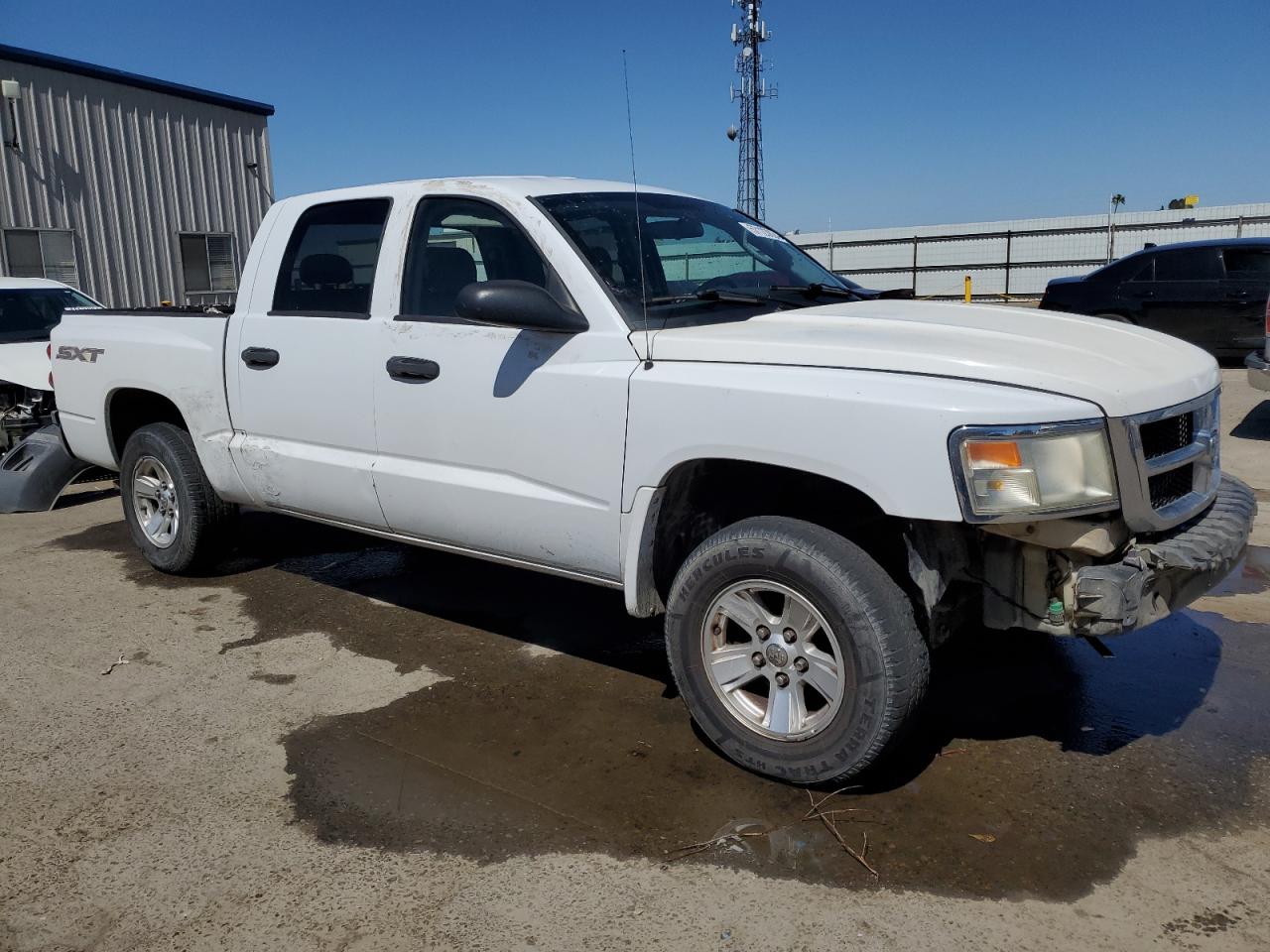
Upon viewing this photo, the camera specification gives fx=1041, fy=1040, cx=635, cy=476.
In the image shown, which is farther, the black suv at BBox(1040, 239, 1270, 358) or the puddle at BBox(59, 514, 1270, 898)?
the black suv at BBox(1040, 239, 1270, 358)

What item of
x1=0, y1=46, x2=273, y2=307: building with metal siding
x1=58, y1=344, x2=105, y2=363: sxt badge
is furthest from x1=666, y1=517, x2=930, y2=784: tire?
x1=0, y1=46, x2=273, y2=307: building with metal siding


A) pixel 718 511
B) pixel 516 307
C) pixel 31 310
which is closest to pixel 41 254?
pixel 31 310

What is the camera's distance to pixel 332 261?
468 cm

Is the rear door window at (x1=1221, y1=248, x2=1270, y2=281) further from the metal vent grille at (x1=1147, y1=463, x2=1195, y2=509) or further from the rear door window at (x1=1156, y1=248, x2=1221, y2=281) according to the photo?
the metal vent grille at (x1=1147, y1=463, x2=1195, y2=509)

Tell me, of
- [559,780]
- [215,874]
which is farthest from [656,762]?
[215,874]

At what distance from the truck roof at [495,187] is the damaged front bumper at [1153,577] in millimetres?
2454

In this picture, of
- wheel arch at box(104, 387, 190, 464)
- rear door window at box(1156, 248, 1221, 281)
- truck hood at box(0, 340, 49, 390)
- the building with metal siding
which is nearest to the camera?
wheel arch at box(104, 387, 190, 464)

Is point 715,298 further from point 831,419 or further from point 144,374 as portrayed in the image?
point 144,374

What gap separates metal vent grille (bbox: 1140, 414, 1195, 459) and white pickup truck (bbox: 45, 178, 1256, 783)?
1 cm

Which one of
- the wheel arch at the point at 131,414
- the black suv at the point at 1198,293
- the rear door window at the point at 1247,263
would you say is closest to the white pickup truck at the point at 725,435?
the wheel arch at the point at 131,414

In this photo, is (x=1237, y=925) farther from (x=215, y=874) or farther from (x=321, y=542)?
(x=321, y=542)

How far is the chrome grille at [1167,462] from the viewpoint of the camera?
2906mm

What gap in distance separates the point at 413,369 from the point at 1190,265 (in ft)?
37.3

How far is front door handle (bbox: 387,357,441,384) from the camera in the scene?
407 cm
